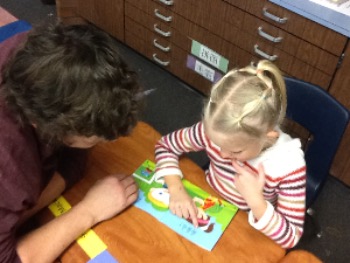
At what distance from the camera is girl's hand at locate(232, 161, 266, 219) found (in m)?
0.97

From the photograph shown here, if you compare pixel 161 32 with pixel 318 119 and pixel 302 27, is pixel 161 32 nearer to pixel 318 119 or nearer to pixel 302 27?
pixel 302 27

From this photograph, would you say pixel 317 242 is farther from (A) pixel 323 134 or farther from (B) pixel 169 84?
(B) pixel 169 84

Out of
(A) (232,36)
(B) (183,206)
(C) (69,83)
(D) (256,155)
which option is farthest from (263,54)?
(C) (69,83)

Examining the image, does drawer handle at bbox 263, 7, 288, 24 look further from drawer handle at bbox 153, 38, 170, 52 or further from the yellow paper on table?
the yellow paper on table

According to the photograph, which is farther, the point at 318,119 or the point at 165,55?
the point at 165,55

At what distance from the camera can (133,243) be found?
932mm

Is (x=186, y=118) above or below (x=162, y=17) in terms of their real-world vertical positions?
below

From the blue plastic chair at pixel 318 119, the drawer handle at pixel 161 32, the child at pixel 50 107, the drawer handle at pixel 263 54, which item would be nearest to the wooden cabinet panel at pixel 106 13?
the drawer handle at pixel 161 32

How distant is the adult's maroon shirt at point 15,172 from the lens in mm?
761

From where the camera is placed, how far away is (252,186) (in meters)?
0.99

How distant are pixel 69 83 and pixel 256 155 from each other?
20.2 inches

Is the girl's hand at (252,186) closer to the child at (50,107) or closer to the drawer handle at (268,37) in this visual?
the child at (50,107)

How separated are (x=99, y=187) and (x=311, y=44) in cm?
119

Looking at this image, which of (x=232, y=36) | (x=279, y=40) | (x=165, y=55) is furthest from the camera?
(x=165, y=55)
